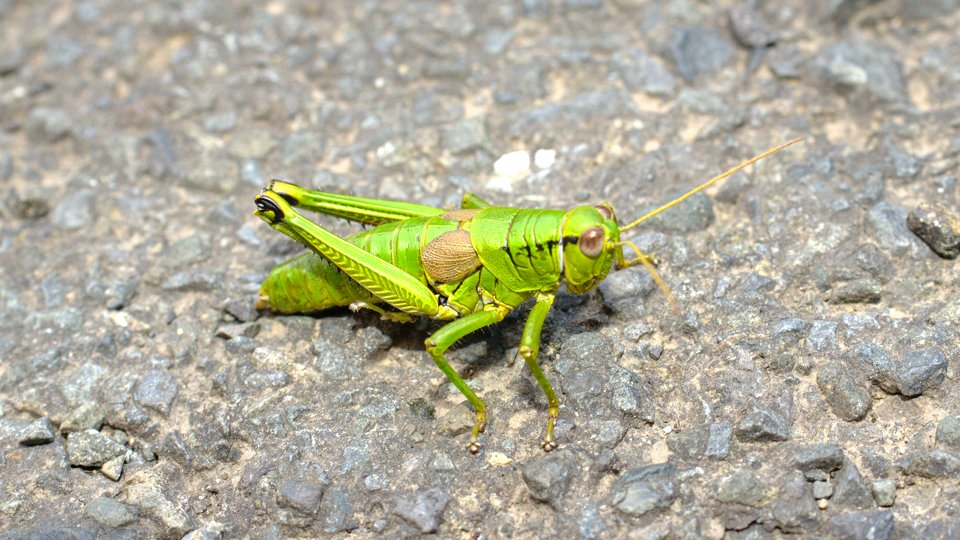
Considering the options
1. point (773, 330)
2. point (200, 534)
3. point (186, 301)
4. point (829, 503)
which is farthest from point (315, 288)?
point (829, 503)

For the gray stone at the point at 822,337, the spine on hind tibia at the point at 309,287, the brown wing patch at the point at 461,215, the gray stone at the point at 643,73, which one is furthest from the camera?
the gray stone at the point at 643,73

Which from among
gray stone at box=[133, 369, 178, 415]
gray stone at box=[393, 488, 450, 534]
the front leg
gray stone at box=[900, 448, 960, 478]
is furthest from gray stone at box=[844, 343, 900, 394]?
gray stone at box=[133, 369, 178, 415]

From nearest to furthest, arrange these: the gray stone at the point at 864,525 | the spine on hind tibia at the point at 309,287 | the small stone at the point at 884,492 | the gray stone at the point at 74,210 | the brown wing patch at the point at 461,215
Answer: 1. the gray stone at the point at 864,525
2. the small stone at the point at 884,492
3. the brown wing patch at the point at 461,215
4. the spine on hind tibia at the point at 309,287
5. the gray stone at the point at 74,210

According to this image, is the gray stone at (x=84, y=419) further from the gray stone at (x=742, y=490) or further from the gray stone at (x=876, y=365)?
the gray stone at (x=876, y=365)

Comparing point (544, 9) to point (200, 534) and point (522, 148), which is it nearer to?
point (522, 148)

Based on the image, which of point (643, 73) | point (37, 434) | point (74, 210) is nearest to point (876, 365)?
point (643, 73)

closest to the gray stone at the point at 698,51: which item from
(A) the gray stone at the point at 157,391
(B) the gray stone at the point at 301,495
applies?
(B) the gray stone at the point at 301,495
